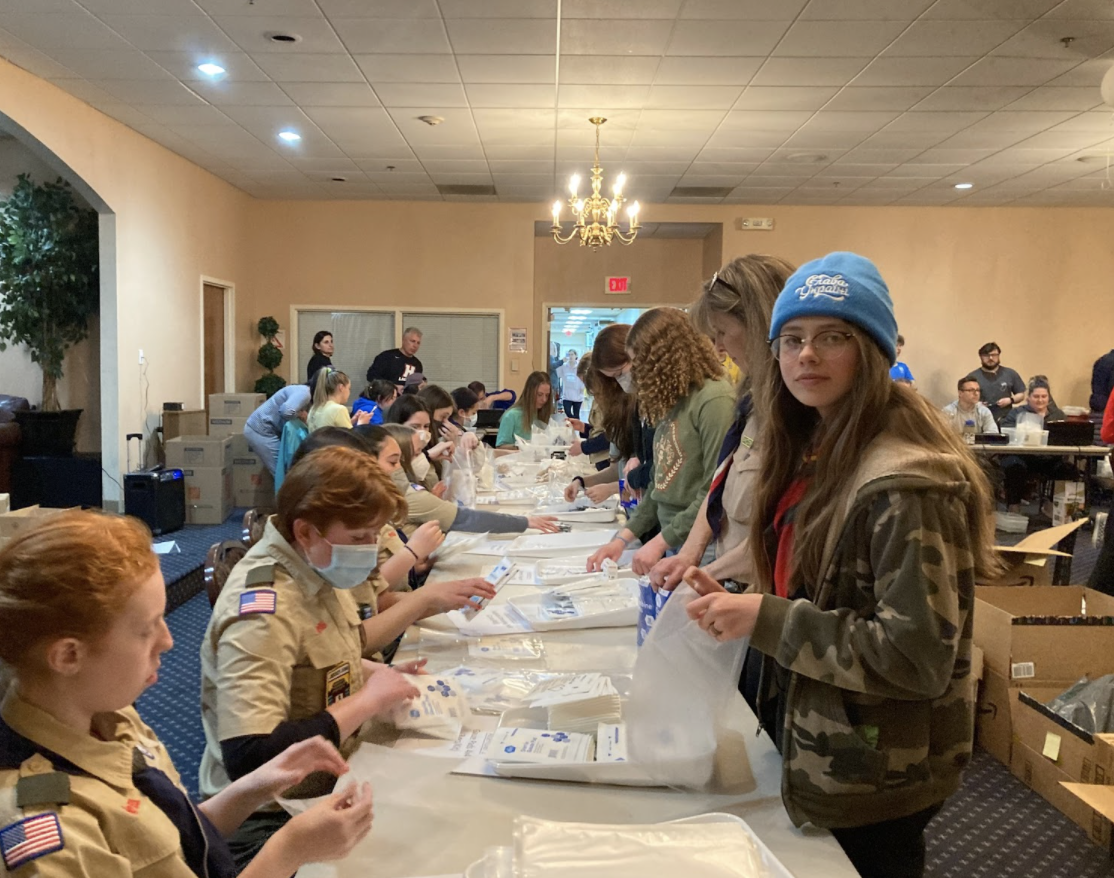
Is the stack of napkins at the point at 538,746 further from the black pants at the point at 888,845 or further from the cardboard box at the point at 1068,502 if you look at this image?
the cardboard box at the point at 1068,502

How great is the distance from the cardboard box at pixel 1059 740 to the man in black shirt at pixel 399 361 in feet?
21.9

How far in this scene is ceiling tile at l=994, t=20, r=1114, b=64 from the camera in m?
4.13

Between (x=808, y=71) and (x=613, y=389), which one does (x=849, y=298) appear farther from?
(x=808, y=71)

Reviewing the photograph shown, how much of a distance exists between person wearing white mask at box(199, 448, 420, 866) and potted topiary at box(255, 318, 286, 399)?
7.71 meters

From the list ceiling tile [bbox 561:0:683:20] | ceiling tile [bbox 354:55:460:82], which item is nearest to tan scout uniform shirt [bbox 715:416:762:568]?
ceiling tile [bbox 561:0:683:20]

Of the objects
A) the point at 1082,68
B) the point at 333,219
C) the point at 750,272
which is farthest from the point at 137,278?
the point at 1082,68

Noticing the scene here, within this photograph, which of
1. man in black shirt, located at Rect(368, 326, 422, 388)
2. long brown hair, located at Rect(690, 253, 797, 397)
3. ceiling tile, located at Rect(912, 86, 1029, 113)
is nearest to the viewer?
long brown hair, located at Rect(690, 253, 797, 397)

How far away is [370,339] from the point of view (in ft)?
30.8

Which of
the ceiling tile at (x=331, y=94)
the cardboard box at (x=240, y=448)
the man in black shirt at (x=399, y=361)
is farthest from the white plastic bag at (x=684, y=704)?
the man in black shirt at (x=399, y=361)

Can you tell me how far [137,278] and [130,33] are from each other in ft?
7.98

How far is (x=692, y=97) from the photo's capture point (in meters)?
5.34

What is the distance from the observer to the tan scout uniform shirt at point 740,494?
1.61 meters

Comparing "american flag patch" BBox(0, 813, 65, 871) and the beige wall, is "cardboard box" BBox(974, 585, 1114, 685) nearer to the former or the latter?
"american flag patch" BBox(0, 813, 65, 871)

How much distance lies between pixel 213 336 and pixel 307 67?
4.30 m
